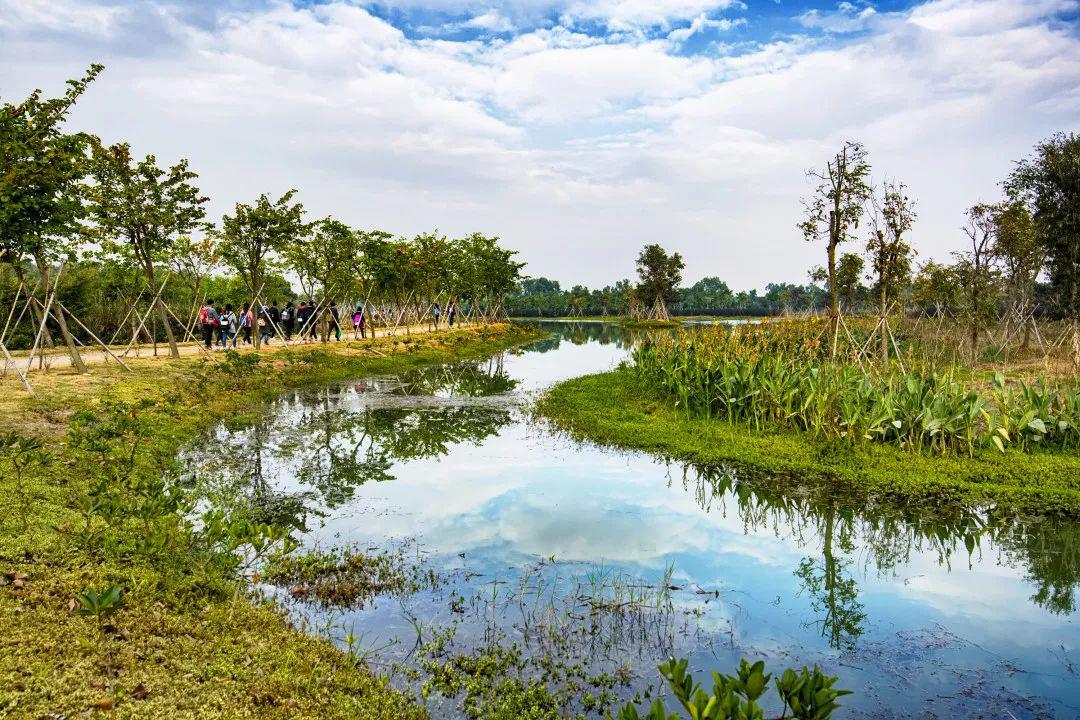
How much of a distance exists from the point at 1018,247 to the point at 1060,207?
2.19 meters

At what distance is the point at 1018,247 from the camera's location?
80.5ft

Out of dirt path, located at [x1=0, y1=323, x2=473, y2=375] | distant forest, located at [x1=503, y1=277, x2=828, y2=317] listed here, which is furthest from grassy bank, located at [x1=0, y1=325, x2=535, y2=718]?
distant forest, located at [x1=503, y1=277, x2=828, y2=317]

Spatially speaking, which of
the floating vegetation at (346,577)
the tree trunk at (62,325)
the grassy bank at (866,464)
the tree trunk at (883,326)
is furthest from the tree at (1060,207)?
the tree trunk at (62,325)

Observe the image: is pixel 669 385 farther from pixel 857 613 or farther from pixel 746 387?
pixel 857 613

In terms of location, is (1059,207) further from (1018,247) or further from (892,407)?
(892,407)

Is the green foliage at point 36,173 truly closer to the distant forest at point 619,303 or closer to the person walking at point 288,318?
the person walking at point 288,318

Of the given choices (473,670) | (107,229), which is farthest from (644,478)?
(107,229)

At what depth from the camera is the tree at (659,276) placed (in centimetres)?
6488

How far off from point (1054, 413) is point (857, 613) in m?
7.67

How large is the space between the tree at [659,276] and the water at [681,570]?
54.6 metres

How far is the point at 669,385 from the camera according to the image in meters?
15.9

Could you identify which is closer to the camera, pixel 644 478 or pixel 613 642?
pixel 613 642

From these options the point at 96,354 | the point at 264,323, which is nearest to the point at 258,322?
the point at 264,323

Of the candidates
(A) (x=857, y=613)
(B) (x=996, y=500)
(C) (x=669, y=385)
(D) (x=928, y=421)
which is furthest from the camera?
(C) (x=669, y=385)
